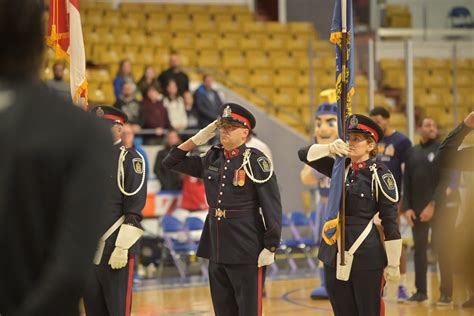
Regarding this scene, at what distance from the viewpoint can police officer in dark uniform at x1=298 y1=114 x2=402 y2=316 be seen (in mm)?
6379

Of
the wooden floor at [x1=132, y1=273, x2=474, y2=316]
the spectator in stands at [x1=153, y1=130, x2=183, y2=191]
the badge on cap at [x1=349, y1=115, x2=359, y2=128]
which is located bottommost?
the wooden floor at [x1=132, y1=273, x2=474, y2=316]

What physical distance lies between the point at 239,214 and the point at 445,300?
4377 mm

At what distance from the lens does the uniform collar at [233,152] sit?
6.98 meters

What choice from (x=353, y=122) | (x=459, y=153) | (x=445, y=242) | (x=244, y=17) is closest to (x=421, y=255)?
(x=445, y=242)

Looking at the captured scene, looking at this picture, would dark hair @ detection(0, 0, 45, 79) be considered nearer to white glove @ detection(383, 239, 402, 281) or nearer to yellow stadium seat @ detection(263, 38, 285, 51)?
white glove @ detection(383, 239, 402, 281)

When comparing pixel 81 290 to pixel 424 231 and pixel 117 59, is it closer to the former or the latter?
pixel 424 231

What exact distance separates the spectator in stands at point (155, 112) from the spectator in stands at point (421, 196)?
4928 millimetres

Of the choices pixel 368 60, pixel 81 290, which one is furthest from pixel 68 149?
pixel 368 60

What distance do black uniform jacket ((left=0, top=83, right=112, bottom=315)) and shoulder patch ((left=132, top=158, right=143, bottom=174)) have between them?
4203 mm

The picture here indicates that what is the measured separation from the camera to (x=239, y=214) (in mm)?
6832

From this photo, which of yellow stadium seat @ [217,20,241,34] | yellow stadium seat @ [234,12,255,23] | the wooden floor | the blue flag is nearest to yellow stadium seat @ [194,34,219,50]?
yellow stadium seat @ [217,20,241,34]

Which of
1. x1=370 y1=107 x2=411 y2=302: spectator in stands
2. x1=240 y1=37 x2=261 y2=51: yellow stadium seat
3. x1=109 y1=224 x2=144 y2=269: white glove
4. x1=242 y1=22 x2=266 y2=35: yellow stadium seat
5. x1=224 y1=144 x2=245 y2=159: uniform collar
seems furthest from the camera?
x1=242 y1=22 x2=266 y2=35: yellow stadium seat

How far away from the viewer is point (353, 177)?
6590 millimetres

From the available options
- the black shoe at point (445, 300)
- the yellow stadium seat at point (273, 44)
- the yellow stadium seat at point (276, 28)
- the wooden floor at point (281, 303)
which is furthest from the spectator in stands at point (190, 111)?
the black shoe at point (445, 300)
